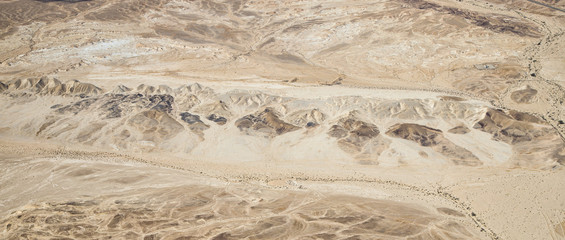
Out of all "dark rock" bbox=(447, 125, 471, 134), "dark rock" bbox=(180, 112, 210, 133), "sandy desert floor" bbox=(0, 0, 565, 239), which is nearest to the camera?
"sandy desert floor" bbox=(0, 0, 565, 239)

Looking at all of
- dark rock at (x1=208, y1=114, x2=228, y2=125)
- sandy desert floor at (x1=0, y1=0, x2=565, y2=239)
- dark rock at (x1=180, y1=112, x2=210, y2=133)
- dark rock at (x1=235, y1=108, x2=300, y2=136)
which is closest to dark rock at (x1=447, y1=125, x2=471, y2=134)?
sandy desert floor at (x1=0, y1=0, x2=565, y2=239)

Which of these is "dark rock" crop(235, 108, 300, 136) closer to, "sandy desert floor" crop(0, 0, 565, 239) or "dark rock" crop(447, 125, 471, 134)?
"sandy desert floor" crop(0, 0, 565, 239)

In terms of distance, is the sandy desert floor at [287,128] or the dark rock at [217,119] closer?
the sandy desert floor at [287,128]

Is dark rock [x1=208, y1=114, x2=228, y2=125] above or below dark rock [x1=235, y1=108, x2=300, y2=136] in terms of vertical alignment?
below

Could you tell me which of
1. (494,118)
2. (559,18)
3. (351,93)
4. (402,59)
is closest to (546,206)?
(494,118)

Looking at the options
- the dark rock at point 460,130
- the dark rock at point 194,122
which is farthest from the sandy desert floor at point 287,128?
the dark rock at point 194,122

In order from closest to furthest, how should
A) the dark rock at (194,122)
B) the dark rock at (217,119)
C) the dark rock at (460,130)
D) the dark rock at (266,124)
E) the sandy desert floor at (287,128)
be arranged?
the sandy desert floor at (287,128)
the dark rock at (460,130)
the dark rock at (266,124)
the dark rock at (194,122)
the dark rock at (217,119)

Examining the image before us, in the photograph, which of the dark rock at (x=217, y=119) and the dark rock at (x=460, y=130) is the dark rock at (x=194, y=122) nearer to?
the dark rock at (x=217, y=119)

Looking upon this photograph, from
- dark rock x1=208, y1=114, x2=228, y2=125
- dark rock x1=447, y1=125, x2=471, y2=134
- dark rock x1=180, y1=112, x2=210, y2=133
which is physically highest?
dark rock x1=447, y1=125, x2=471, y2=134

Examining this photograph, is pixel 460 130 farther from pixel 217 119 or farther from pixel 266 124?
pixel 217 119
